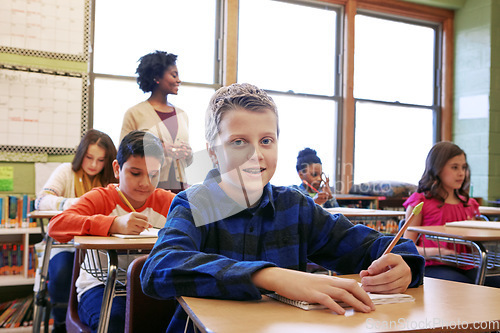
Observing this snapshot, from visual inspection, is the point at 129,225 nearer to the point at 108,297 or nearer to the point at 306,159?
the point at 108,297

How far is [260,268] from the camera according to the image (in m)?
0.74

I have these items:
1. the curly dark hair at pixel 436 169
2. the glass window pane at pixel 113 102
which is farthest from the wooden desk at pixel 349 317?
the glass window pane at pixel 113 102

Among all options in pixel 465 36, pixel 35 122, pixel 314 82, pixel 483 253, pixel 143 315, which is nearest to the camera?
pixel 143 315

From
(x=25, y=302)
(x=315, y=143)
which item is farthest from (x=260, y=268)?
(x=315, y=143)

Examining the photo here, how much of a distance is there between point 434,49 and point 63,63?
4131 millimetres

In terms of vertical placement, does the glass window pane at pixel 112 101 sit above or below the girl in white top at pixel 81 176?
above

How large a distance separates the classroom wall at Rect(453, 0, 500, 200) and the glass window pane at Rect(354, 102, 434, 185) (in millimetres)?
452

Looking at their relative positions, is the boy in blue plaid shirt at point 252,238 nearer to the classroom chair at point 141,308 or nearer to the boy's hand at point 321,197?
the classroom chair at point 141,308

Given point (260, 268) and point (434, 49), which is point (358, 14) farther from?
point (260, 268)

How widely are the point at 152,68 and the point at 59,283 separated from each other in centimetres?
158

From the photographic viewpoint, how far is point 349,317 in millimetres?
651

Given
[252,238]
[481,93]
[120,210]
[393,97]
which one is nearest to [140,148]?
[120,210]

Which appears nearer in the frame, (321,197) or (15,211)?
(321,197)

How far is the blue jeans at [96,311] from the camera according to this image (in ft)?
4.63
